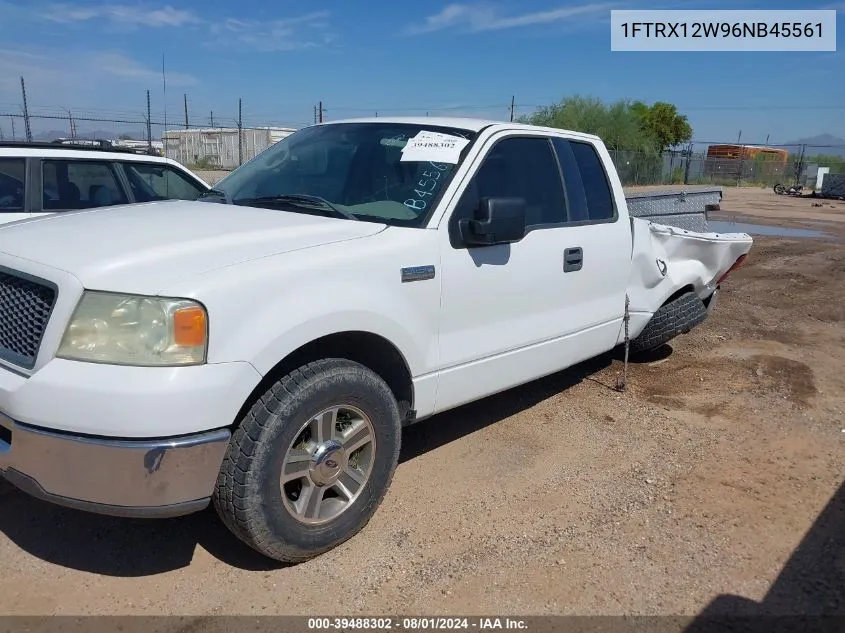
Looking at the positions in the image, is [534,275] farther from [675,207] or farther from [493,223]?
[675,207]

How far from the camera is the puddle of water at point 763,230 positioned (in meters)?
16.8

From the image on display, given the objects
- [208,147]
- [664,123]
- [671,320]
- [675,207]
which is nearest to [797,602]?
[671,320]

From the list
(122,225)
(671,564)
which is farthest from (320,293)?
(671,564)

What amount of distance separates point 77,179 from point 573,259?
4.66 meters

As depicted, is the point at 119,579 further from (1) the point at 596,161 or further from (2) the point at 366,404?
(1) the point at 596,161

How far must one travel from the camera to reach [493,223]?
134 inches

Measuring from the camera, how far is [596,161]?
4773 mm

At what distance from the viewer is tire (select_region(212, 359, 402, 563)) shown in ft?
8.79

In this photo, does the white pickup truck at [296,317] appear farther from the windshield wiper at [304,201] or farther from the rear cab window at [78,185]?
the rear cab window at [78,185]

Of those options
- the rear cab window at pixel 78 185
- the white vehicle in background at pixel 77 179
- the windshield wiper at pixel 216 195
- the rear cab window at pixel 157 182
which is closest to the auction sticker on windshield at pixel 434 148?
the windshield wiper at pixel 216 195

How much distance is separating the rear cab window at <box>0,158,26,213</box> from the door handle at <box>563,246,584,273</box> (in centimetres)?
466

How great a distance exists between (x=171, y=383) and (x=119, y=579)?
107cm

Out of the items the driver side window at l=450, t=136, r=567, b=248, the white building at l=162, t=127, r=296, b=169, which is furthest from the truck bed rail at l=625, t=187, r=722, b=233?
the white building at l=162, t=127, r=296, b=169

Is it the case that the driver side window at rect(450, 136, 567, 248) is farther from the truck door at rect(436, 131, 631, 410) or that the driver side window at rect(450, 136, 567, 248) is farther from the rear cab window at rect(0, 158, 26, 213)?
the rear cab window at rect(0, 158, 26, 213)
